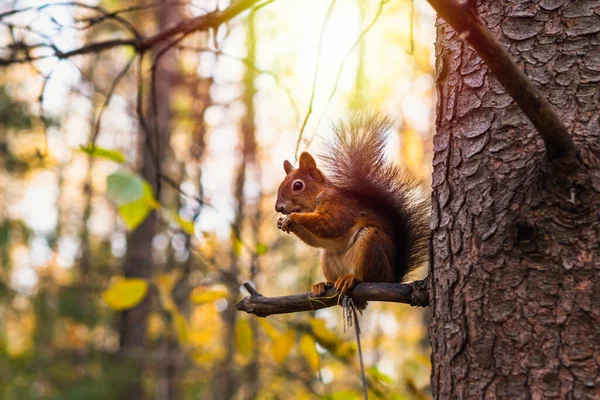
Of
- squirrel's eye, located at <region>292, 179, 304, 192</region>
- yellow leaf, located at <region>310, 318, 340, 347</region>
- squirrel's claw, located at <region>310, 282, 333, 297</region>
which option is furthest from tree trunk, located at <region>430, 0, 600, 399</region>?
squirrel's eye, located at <region>292, 179, 304, 192</region>

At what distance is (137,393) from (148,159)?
124 inches

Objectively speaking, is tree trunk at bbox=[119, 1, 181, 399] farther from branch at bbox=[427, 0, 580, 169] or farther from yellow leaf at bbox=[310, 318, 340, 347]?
branch at bbox=[427, 0, 580, 169]

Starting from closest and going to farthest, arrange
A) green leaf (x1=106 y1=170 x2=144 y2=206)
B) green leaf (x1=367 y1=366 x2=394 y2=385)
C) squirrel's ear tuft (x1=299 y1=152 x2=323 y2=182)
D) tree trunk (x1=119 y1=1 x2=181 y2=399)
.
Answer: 1. green leaf (x1=106 y1=170 x2=144 y2=206)
2. green leaf (x1=367 y1=366 x2=394 y2=385)
3. squirrel's ear tuft (x1=299 y1=152 x2=323 y2=182)
4. tree trunk (x1=119 y1=1 x2=181 y2=399)

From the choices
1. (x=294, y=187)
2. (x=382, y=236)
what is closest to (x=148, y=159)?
(x=294, y=187)

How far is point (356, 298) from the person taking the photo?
160cm

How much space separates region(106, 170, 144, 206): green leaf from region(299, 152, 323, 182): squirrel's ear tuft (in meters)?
0.95

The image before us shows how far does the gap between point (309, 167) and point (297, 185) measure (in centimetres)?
16

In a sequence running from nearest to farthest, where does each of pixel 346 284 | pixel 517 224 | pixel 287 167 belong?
pixel 517 224 → pixel 346 284 → pixel 287 167

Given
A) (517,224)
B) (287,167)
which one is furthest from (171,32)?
(517,224)

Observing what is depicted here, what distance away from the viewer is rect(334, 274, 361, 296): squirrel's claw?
178 cm

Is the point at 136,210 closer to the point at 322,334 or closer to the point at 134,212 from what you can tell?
the point at 134,212

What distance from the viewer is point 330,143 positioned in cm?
232

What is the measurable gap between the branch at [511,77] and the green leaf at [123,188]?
1.29 m

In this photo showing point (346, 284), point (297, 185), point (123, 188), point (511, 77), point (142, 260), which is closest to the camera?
point (511, 77)
